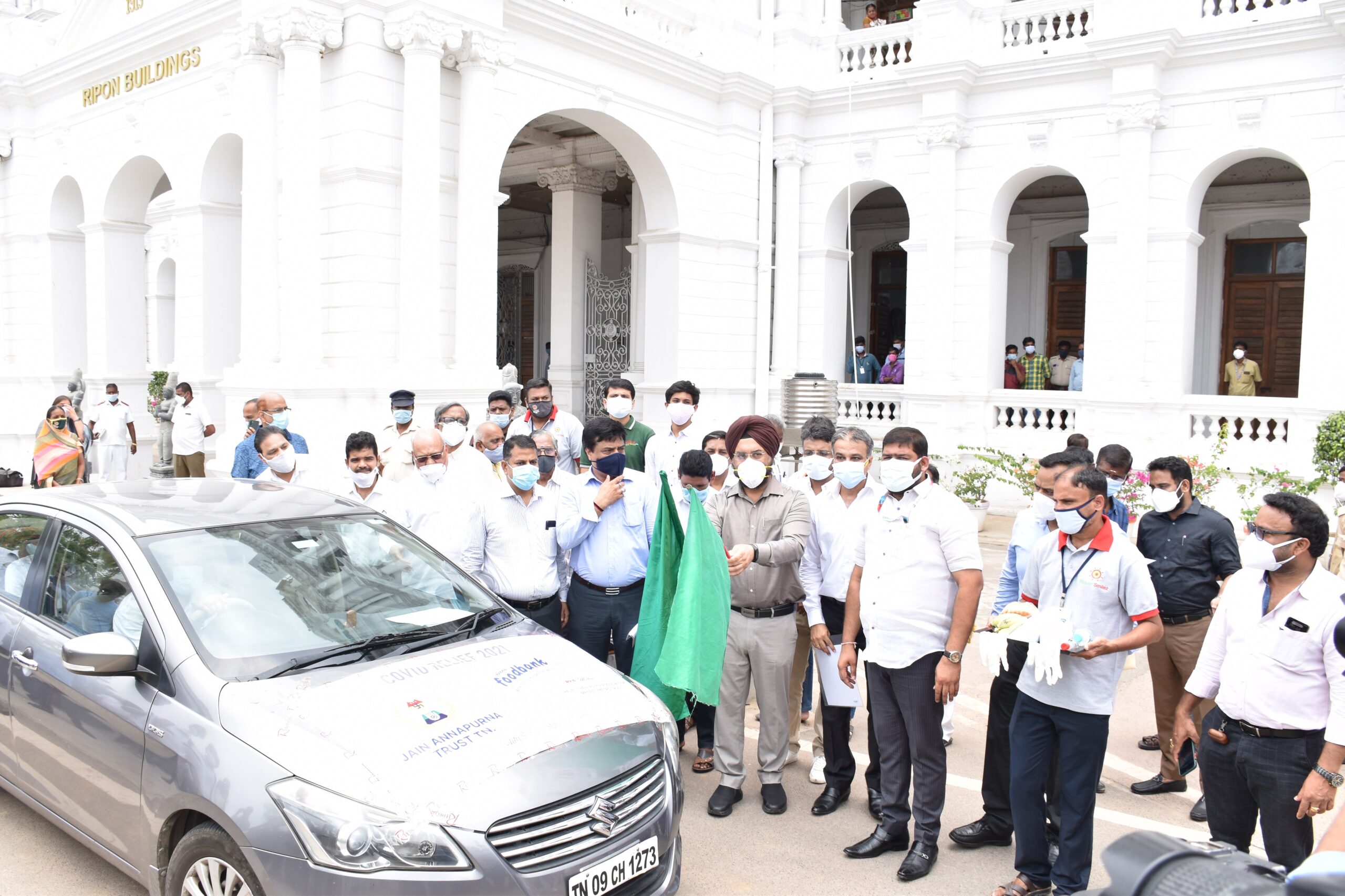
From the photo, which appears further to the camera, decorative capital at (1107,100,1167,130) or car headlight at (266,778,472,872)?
decorative capital at (1107,100,1167,130)

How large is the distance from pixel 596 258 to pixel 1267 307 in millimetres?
11935

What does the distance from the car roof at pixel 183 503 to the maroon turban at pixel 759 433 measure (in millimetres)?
1873

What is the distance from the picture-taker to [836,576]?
537 centimetres

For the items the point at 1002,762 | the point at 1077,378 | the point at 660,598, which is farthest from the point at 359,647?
the point at 1077,378

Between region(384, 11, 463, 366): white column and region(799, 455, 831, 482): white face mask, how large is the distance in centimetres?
695

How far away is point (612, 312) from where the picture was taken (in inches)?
709

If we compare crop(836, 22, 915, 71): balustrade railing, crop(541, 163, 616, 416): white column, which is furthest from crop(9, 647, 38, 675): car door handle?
crop(836, 22, 915, 71): balustrade railing

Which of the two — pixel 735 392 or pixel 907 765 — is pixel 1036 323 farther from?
pixel 907 765

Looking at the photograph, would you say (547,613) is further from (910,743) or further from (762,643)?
(910,743)

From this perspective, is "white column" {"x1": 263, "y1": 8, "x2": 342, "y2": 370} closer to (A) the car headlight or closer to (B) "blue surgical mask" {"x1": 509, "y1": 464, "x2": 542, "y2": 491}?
(B) "blue surgical mask" {"x1": 509, "y1": 464, "x2": 542, "y2": 491}

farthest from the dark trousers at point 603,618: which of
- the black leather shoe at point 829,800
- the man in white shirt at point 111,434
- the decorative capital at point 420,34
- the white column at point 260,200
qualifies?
the man in white shirt at point 111,434

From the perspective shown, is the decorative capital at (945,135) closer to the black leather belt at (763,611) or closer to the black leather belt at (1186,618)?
the black leather belt at (1186,618)

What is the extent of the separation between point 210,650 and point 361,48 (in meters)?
9.36

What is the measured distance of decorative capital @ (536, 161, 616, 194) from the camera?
17.7 meters
